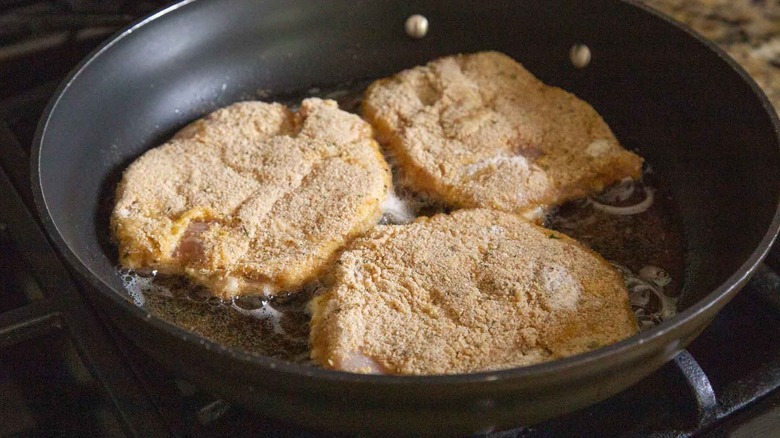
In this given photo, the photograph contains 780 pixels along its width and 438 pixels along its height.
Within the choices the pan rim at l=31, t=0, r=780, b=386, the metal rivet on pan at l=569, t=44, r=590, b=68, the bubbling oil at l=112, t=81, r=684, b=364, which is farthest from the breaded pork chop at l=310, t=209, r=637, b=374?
the metal rivet on pan at l=569, t=44, r=590, b=68

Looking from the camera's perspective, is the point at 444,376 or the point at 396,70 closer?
the point at 444,376

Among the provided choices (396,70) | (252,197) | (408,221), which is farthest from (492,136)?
(252,197)

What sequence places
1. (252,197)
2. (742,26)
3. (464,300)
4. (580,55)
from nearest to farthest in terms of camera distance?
(464,300)
(252,197)
(580,55)
(742,26)

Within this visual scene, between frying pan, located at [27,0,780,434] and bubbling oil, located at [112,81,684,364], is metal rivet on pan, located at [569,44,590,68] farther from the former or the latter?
bubbling oil, located at [112,81,684,364]

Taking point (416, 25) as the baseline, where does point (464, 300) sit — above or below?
below

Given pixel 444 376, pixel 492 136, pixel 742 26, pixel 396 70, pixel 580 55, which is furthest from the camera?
pixel 742 26

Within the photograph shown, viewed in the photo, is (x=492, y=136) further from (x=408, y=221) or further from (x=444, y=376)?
(x=444, y=376)
